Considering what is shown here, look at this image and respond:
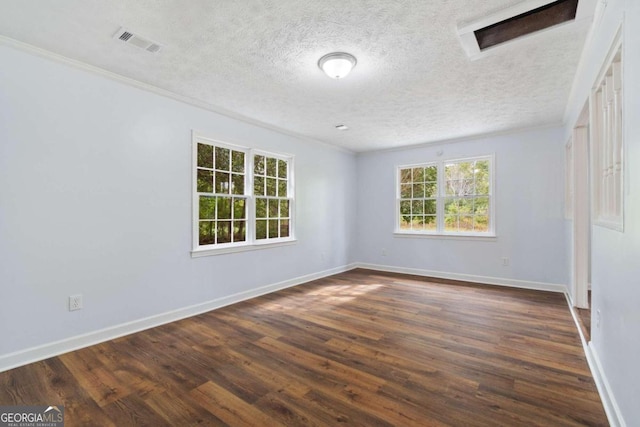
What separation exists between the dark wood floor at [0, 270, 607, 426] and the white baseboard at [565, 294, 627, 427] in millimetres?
46

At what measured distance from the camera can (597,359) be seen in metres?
2.19

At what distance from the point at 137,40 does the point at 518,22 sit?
2903 millimetres

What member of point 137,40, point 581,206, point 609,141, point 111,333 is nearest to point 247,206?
point 111,333

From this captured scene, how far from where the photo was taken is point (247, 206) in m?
4.36

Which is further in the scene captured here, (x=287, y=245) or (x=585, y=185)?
(x=287, y=245)

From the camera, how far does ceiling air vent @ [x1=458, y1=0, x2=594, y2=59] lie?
6.59 ft

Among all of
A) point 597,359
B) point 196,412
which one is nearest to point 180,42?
point 196,412

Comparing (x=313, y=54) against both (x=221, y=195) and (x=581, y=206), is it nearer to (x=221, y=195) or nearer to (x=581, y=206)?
(x=221, y=195)

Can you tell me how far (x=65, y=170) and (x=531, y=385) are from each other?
4112mm

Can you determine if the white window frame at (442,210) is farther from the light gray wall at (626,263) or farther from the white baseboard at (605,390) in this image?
the light gray wall at (626,263)

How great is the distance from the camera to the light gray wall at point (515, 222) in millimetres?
4602

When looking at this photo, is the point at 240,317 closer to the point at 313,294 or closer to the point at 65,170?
the point at 313,294

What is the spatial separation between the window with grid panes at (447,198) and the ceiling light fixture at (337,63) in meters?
3.65

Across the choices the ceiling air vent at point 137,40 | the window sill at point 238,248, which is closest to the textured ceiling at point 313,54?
the ceiling air vent at point 137,40
